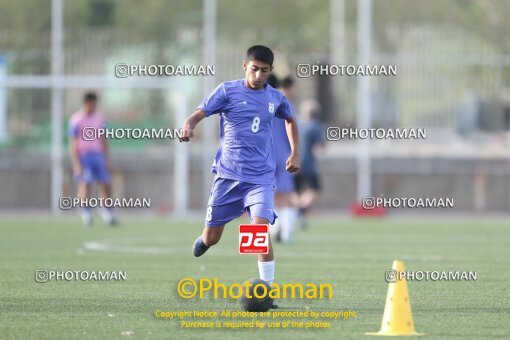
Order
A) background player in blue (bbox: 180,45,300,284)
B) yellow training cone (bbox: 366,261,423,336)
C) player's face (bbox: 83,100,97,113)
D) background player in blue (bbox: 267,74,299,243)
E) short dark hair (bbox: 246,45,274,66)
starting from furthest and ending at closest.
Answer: player's face (bbox: 83,100,97,113), background player in blue (bbox: 267,74,299,243), background player in blue (bbox: 180,45,300,284), short dark hair (bbox: 246,45,274,66), yellow training cone (bbox: 366,261,423,336)

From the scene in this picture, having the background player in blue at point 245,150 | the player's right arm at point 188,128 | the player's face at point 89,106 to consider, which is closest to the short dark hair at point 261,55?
the background player in blue at point 245,150

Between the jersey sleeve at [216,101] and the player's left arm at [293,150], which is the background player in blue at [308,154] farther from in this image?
the jersey sleeve at [216,101]

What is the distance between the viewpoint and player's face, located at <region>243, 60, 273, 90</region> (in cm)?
1107

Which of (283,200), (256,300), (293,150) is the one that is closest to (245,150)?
(293,150)

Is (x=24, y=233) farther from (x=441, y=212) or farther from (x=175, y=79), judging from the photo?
(x=441, y=212)

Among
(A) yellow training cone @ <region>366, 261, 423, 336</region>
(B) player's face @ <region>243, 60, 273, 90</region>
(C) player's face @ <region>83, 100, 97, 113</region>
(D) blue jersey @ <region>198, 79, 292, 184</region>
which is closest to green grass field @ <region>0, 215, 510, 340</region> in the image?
(A) yellow training cone @ <region>366, 261, 423, 336</region>

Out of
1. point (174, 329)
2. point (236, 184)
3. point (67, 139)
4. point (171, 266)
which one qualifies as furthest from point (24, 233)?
point (174, 329)

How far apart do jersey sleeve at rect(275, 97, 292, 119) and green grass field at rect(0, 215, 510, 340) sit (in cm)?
170

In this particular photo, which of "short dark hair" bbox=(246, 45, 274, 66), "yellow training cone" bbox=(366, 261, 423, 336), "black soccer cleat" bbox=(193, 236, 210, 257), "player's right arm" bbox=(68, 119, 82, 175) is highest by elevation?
"player's right arm" bbox=(68, 119, 82, 175)

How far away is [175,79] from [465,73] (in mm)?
6996

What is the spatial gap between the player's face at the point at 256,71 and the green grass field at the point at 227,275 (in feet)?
6.43

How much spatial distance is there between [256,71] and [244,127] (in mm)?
569

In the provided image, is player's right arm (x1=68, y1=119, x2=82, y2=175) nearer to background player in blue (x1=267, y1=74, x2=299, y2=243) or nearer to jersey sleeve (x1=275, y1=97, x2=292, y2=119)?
background player in blue (x1=267, y1=74, x2=299, y2=243)

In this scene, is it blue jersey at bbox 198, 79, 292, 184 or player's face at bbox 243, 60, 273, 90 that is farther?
blue jersey at bbox 198, 79, 292, 184
